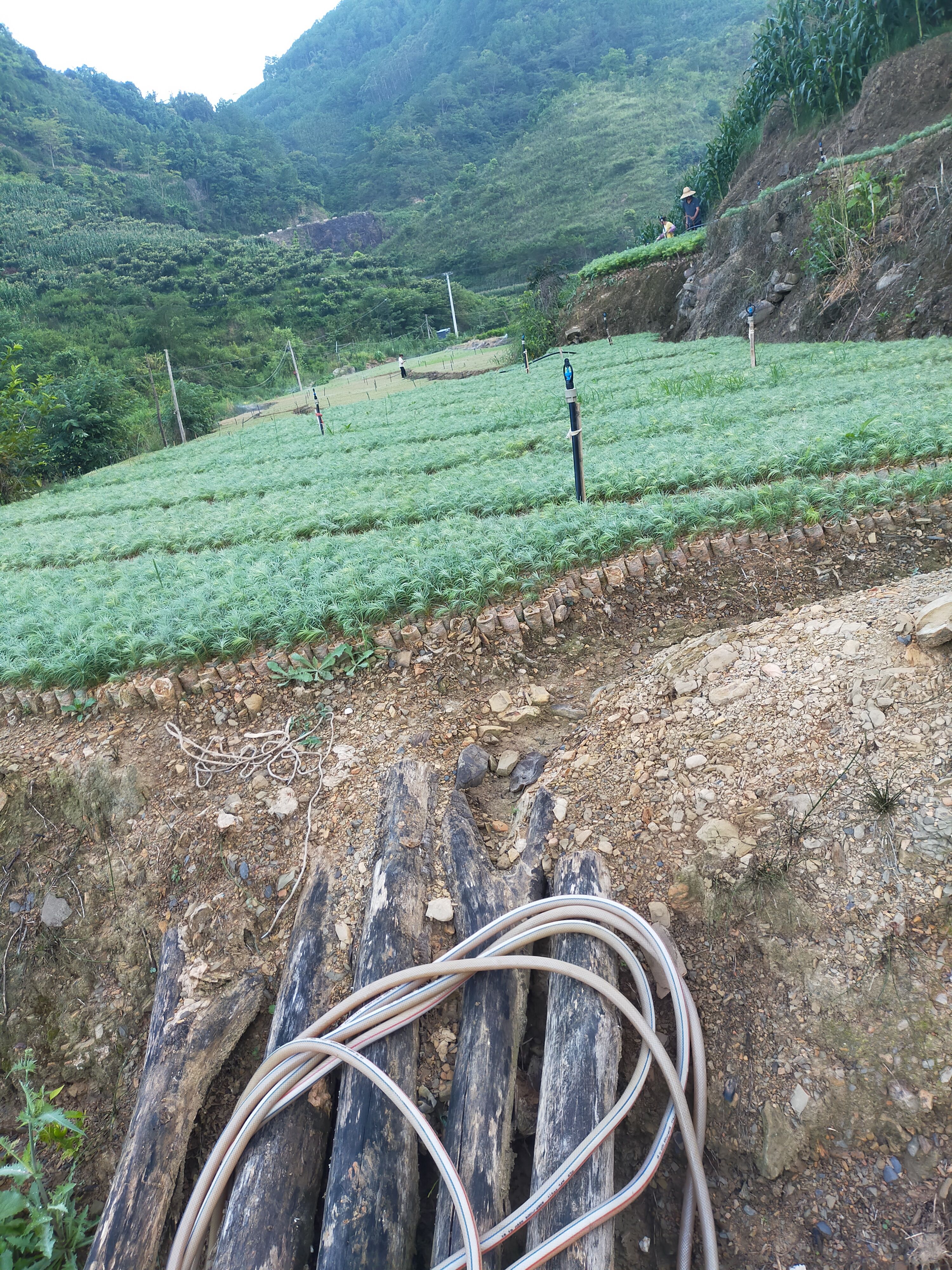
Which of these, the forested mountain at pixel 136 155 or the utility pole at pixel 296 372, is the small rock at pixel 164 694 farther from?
the forested mountain at pixel 136 155

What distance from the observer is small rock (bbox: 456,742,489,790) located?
3.34 metres

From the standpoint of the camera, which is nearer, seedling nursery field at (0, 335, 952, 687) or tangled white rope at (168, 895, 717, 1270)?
tangled white rope at (168, 895, 717, 1270)

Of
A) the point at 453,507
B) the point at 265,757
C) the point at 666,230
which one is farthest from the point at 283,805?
the point at 666,230

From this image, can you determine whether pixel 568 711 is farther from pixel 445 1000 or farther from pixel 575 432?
pixel 575 432

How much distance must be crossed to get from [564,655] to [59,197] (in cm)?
7797

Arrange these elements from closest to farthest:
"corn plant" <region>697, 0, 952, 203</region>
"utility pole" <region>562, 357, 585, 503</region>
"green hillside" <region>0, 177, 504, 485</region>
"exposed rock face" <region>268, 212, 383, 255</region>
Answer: "utility pole" <region>562, 357, 585, 503</region>
"corn plant" <region>697, 0, 952, 203</region>
"green hillside" <region>0, 177, 504, 485</region>
"exposed rock face" <region>268, 212, 383, 255</region>

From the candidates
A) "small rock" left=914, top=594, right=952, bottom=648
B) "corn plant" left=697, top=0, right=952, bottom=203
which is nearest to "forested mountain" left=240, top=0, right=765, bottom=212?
"corn plant" left=697, top=0, right=952, bottom=203

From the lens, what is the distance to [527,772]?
11.0 feet

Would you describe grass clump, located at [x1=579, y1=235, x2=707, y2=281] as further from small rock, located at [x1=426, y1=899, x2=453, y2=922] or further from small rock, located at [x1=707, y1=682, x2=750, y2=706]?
small rock, located at [x1=426, y1=899, x2=453, y2=922]

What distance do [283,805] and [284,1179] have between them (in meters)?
1.57

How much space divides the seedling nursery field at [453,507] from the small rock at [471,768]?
1102mm

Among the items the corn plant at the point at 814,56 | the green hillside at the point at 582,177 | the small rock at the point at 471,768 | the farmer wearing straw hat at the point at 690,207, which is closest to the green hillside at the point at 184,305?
the green hillside at the point at 582,177

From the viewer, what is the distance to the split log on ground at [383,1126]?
6.01 ft

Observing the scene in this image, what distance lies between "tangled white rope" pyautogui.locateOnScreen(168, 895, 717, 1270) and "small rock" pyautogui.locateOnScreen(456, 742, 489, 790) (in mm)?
921
